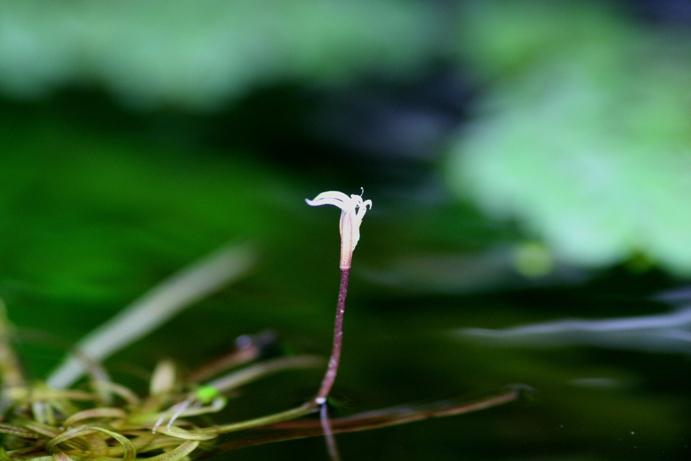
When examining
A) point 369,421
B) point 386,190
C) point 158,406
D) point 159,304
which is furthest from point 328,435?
point 386,190

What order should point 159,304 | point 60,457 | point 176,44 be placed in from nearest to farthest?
1. point 60,457
2. point 159,304
3. point 176,44

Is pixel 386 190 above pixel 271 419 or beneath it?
above

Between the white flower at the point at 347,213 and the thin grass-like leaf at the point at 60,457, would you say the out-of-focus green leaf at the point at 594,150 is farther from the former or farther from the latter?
the thin grass-like leaf at the point at 60,457

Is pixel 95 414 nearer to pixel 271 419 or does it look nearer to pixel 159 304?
pixel 271 419

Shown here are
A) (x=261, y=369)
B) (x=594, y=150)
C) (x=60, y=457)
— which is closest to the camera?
(x=60, y=457)

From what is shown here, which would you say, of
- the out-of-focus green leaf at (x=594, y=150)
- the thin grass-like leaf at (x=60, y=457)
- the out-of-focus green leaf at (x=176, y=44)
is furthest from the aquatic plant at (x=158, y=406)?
the out-of-focus green leaf at (x=176, y=44)

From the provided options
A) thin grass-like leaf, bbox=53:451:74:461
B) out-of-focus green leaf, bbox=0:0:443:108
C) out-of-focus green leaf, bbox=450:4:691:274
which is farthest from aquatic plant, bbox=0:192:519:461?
out-of-focus green leaf, bbox=0:0:443:108

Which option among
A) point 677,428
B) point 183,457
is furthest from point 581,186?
point 183,457
